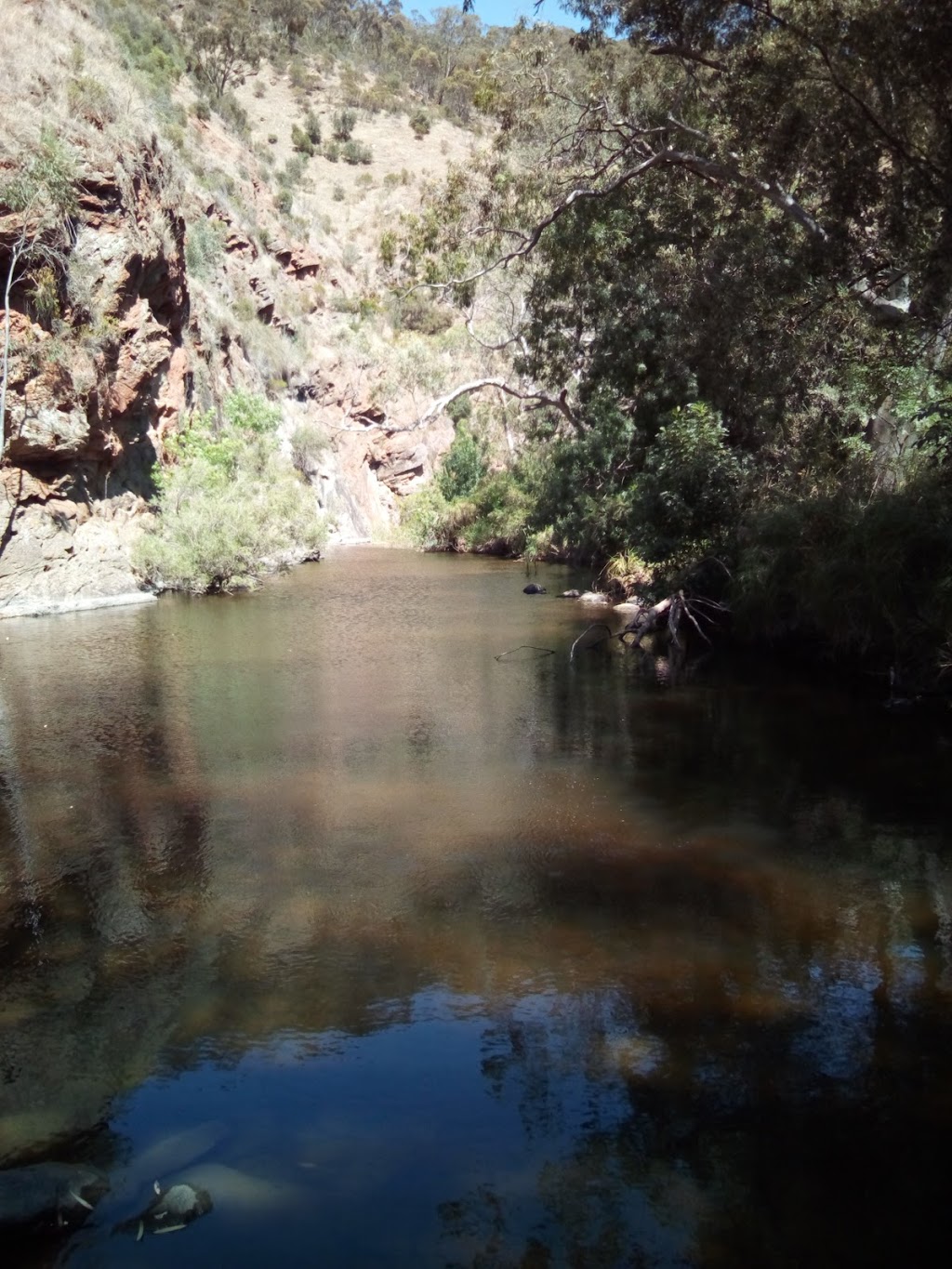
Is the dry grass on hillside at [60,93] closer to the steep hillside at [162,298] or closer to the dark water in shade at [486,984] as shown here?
the steep hillside at [162,298]

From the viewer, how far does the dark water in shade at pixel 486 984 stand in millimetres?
4562

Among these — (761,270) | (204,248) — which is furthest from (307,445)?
(761,270)

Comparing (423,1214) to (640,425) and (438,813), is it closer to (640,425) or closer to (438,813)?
(438,813)

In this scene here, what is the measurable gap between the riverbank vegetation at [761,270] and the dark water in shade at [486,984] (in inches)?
127

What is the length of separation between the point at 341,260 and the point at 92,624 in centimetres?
4408

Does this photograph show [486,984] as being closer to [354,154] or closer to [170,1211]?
[170,1211]

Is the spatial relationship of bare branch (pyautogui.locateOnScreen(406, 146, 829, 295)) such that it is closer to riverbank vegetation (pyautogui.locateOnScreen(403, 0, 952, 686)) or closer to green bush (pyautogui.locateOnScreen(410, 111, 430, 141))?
riverbank vegetation (pyautogui.locateOnScreen(403, 0, 952, 686))

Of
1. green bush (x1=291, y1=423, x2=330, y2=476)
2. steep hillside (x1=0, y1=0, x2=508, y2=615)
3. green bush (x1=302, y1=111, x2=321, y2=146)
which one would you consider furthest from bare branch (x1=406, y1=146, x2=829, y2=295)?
green bush (x1=302, y1=111, x2=321, y2=146)

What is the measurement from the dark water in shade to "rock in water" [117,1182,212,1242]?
0.08 m

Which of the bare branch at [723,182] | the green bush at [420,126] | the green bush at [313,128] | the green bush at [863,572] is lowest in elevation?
the green bush at [863,572]

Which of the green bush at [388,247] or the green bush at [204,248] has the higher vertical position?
the green bush at [204,248]

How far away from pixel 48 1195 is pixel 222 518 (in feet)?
78.8

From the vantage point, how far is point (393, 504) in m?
58.4

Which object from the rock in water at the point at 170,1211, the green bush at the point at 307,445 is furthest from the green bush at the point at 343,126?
the rock in water at the point at 170,1211
